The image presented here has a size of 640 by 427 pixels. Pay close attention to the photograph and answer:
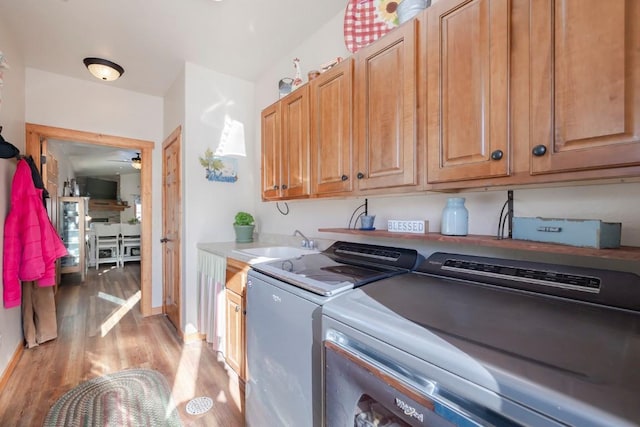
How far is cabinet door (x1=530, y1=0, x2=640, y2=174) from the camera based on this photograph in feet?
2.23

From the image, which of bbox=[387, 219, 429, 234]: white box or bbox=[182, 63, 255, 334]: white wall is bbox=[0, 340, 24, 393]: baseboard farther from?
bbox=[387, 219, 429, 234]: white box

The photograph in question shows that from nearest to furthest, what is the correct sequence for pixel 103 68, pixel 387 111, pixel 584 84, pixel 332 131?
1. pixel 584 84
2. pixel 387 111
3. pixel 332 131
4. pixel 103 68

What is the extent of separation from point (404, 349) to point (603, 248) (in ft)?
2.20

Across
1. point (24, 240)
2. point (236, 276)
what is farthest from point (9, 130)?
point (236, 276)

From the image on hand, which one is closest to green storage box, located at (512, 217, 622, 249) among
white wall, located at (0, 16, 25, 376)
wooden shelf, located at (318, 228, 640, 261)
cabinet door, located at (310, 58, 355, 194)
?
wooden shelf, located at (318, 228, 640, 261)

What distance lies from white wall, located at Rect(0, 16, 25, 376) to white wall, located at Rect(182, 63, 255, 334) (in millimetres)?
1205

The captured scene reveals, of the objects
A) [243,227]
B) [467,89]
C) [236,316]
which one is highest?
[467,89]

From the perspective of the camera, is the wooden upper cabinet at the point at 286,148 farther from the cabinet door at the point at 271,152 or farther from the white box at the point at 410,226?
the white box at the point at 410,226

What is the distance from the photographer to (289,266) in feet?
4.62

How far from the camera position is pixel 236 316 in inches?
74.1

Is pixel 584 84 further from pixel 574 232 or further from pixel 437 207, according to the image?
pixel 437 207

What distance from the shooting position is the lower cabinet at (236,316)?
1.78 m

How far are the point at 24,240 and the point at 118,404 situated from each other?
164 cm

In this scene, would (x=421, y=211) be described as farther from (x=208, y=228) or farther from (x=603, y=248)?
(x=208, y=228)
